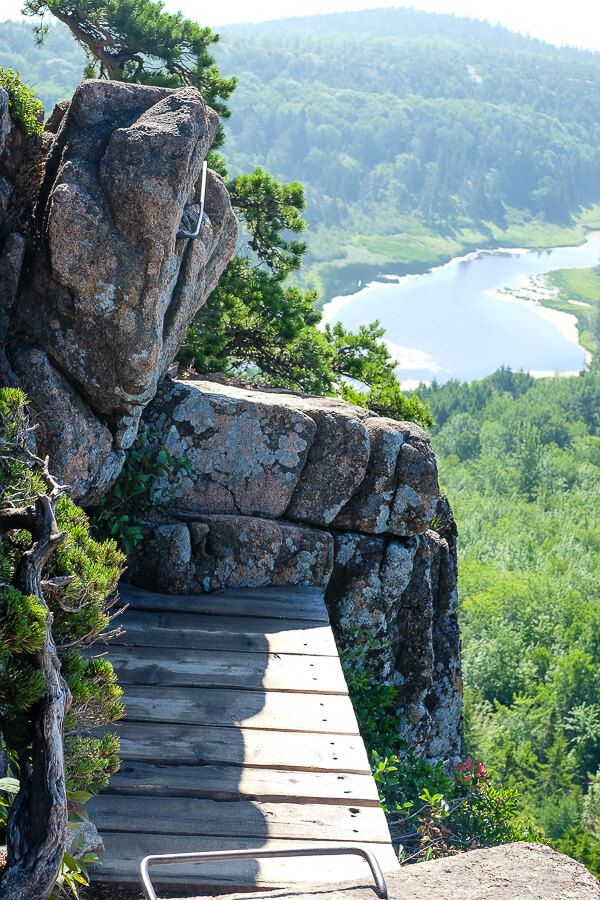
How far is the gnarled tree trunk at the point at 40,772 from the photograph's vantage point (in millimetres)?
3385

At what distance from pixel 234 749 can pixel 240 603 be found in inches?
78.6

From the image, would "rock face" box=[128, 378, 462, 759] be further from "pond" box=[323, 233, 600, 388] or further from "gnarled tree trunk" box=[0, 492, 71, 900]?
"pond" box=[323, 233, 600, 388]

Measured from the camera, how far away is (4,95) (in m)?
6.43

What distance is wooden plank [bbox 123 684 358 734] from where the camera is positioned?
6020mm

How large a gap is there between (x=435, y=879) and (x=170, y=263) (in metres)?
4.72

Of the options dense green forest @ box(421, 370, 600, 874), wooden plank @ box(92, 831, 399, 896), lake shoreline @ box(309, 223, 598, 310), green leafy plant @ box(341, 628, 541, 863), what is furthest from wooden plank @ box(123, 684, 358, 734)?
lake shoreline @ box(309, 223, 598, 310)

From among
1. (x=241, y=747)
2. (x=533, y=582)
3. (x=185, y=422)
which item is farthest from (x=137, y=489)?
(x=533, y=582)

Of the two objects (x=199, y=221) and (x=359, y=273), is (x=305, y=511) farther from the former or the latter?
(x=359, y=273)

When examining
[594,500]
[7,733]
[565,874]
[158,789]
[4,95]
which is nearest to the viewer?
[565,874]

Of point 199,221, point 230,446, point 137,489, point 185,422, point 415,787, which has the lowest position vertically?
point 415,787

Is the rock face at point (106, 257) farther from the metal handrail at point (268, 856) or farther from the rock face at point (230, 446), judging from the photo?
the metal handrail at point (268, 856)

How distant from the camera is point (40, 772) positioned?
3.61 metres

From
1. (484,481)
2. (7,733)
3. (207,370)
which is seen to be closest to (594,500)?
(484,481)

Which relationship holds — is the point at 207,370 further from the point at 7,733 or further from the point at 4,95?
the point at 7,733
